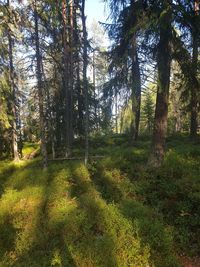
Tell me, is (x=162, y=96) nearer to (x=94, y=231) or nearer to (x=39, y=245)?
(x=94, y=231)

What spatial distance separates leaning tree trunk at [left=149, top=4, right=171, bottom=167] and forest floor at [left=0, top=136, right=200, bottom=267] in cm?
61

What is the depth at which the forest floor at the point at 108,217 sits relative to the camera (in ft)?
24.7

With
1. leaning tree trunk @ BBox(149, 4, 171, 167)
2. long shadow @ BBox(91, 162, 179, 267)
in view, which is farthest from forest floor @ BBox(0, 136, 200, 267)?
leaning tree trunk @ BBox(149, 4, 171, 167)

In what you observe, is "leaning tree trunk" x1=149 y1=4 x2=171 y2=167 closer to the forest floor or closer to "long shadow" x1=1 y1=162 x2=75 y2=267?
the forest floor

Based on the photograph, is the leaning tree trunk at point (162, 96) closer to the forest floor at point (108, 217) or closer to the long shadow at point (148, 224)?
the forest floor at point (108, 217)

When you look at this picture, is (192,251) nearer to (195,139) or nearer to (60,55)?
(195,139)

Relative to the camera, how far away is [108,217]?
8.78 m

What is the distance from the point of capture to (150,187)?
10625mm

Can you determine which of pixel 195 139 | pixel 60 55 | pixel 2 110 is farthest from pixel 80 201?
pixel 60 55

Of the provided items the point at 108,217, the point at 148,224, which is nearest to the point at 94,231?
the point at 108,217

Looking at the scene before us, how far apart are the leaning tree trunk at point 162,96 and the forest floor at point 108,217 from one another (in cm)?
61

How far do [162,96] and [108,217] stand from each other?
17.9 feet

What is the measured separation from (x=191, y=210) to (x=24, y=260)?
5.11 m

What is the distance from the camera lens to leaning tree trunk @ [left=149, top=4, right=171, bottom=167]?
1126cm
